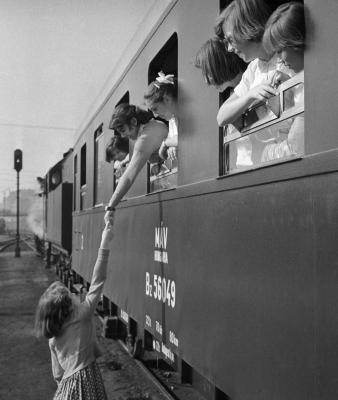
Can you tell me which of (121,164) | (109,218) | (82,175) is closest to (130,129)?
(109,218)

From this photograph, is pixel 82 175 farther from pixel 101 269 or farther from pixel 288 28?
pixel 288 28

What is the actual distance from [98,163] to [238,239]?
14.5 ft

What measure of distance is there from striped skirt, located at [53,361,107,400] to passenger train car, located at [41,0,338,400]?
52cm

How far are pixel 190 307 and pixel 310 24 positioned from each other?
1674mm

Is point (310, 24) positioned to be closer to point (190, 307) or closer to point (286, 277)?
point (286, 277)

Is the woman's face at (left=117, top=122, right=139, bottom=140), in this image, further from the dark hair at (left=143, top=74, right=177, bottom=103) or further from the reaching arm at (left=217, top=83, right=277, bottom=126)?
the reaching arm at (left=217, top=83, right=277, bottom=126)

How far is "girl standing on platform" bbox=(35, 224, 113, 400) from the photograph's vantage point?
292cm

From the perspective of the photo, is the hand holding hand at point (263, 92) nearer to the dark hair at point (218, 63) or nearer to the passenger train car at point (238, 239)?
the passenger train car at point (238, 239)

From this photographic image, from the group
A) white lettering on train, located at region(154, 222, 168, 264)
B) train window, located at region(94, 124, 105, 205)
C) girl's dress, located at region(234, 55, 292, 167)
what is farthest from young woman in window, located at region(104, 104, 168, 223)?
train window, located at region(94, 124, 105, 205)

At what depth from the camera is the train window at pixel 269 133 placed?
1984 mm

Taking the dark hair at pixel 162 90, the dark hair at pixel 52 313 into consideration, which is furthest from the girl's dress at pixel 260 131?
the dark hair at pixel 52 313

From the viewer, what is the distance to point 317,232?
5.70ft

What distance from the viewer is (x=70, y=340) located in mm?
3021

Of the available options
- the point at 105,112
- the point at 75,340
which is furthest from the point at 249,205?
the point at 105,112
